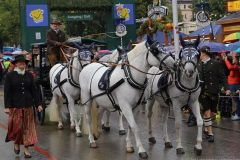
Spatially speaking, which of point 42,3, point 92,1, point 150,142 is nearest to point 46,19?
point 42,3

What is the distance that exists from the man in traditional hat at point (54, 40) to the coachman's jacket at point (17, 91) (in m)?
4.10

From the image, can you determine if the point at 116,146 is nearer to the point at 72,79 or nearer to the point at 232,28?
the point at 72,79

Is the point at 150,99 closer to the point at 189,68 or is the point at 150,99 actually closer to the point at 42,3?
the point at 189,68

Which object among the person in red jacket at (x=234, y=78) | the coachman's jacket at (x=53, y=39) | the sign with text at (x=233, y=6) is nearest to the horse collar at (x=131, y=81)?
the coachman's jacket at (x=53, y=39)

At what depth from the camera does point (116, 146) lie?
9.81m

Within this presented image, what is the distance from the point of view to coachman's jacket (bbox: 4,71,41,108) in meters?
8.91

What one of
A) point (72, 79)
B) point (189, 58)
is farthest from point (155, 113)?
point (72, 79)

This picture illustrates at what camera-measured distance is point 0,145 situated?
34.5 feet

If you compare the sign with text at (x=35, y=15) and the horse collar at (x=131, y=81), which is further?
the sign with text at (x=35, y=15)

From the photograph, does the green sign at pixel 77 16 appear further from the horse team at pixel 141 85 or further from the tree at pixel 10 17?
the horse team at pixel 141 85

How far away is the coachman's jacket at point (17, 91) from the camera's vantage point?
29.2 feet

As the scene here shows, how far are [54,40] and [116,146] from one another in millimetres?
4514

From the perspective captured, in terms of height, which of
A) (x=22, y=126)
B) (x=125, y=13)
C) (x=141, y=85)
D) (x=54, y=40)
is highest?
(x=125, y=13)

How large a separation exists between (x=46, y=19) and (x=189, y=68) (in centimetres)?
2115
